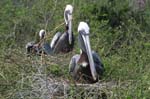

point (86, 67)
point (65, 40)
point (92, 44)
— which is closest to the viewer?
point (86, 67)

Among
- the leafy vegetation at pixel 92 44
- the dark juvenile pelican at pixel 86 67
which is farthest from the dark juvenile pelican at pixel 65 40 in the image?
the dark juvenile pelican at pixel 86 67

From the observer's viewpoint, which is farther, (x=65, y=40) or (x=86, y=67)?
(x=65, y=40)

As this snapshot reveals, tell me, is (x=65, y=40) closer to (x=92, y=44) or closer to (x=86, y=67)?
(x=92, y=44)

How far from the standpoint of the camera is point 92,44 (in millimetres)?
7695

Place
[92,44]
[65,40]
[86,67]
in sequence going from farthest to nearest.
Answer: [65,40], [92,44], [86,67]

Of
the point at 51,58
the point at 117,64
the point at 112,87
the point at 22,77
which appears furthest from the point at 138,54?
the point at 22,77

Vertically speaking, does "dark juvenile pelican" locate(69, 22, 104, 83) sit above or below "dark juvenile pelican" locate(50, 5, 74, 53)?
below

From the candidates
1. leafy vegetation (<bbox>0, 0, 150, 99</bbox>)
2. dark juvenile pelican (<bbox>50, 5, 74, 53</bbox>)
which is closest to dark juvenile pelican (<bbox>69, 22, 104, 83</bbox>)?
leafy vegetation (<bbox>0, 0, 150, 99</bbox>)

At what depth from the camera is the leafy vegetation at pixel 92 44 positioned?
4785mm

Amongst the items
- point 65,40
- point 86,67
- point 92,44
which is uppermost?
point 65,40

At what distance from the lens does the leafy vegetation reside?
4785mm

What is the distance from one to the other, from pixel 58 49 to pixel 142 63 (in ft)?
9.98

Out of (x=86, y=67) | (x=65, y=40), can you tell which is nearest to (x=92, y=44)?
(x=65, y=40)

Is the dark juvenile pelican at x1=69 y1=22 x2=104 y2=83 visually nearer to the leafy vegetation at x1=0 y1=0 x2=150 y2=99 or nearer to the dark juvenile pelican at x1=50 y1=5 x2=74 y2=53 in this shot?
the leafy vegetation at x1=0 y1=0 x2=150 y2=99
